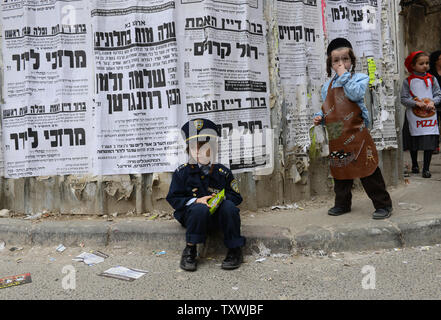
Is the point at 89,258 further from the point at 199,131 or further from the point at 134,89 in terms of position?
the point at 134,89

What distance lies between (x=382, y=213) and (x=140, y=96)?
246 cm

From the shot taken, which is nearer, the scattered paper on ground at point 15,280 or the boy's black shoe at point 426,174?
the scattered paper on ground at point 15,280

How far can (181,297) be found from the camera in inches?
93.0

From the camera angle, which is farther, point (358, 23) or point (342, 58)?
point (358, 23)

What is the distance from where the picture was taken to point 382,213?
333cm

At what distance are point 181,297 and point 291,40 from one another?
2.86 meters

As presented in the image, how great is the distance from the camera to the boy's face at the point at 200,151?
9.82ft

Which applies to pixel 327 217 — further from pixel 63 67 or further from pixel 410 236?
pixel 63 67

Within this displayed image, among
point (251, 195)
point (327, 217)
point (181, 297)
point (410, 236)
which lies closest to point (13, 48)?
point (251, 195)

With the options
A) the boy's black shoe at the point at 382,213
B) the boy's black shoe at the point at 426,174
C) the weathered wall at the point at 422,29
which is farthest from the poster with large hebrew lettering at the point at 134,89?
the weathered wall at the point at 422,29

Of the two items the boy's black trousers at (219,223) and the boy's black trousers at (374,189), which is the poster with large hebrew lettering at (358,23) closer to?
the boy's black trousers at (374,189)

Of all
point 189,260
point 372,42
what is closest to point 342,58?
point 372,42

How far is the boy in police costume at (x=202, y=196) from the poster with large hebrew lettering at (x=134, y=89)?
2.09 feet

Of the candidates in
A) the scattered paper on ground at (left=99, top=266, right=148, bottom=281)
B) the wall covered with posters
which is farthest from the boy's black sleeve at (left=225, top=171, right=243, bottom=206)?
the scattered paper on ground at (left=99, top=266, right=148, bottom=281)
